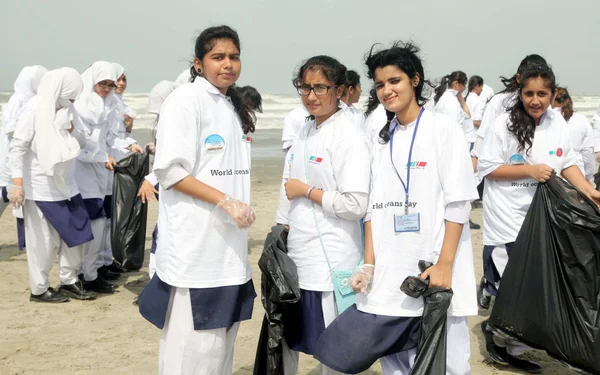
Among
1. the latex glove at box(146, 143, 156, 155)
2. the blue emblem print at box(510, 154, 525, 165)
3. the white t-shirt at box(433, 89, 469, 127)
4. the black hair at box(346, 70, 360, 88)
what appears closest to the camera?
the black hair at box(346, 70, 360, 88)

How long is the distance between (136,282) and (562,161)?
4106 mm

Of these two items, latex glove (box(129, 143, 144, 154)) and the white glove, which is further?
latex glove (box(129, 143, 144, 154))

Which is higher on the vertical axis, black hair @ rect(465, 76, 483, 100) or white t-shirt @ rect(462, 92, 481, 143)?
black hair @ rect(465, 76, 483, 100)

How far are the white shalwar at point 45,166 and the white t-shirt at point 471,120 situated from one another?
6937 mm

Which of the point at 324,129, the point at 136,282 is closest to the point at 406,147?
the point at 324,129

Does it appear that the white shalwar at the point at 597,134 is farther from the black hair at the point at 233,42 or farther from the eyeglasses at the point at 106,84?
the black hair at the point at 233,42

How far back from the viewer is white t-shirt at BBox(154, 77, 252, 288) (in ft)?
9.49

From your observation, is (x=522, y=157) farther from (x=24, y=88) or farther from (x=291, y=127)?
(x=24, y=88)

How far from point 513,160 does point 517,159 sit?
0.09 ft

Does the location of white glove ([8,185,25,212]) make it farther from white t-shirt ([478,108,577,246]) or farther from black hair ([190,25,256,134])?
white t-shirt ([478,108,577,246])

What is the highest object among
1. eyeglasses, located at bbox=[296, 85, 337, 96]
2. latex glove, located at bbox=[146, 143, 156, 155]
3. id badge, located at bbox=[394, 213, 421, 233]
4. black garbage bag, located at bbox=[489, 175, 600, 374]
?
eyeglasses, located at bbox=[296, 85, 337, 96]

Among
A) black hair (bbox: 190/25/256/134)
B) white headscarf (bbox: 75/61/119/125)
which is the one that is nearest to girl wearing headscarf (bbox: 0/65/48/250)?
white headscarf (bbox: 75/61/119/125)

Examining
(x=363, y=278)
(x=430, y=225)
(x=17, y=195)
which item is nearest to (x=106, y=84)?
(x=17, y=195)

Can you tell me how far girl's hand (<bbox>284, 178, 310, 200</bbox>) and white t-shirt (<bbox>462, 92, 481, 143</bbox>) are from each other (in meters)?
8.09
